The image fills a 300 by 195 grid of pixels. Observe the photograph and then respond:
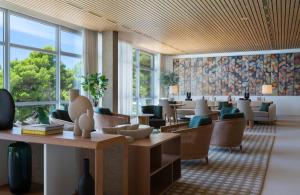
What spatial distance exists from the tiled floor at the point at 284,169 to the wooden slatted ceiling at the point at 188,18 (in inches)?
126

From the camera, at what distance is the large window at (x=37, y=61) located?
6941 mm

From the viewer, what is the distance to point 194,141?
491 centimetres

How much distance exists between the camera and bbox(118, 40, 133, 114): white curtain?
35.6 ft

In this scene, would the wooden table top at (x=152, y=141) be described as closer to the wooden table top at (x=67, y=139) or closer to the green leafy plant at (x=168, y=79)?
the wooden table top at (x=67, y=139)

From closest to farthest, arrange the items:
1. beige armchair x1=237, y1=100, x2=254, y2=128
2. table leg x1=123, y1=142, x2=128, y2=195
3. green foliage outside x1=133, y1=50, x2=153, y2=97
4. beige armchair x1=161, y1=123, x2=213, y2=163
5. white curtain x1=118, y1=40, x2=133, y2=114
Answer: table leg x1=123, y1=142, x2=128, y2=195 → beige armchair x1=161, y1=123, x2=213, y2=163 → beige armchair x1=237, y1=100, x2=254, y2=128 → white curtain x1=118, y1=40, x2=133, y2=114 → green foliage outside x1=133, y1=50, x2=153, y2=97

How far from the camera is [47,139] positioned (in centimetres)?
235

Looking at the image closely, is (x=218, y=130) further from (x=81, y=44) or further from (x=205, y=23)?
(x=81, y=44)

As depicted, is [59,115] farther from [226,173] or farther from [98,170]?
[98,170]

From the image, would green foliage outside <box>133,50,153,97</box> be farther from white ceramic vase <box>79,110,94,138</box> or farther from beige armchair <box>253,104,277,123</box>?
white ceramic vase <box>79,110,94,138</box>

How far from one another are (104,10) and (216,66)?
8.37 meters

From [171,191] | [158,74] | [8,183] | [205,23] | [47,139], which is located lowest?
[171,191]

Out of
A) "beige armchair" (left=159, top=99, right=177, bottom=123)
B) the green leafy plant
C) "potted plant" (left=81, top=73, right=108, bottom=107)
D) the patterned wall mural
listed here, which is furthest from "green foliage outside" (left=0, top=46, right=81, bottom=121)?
the patterned wall mural

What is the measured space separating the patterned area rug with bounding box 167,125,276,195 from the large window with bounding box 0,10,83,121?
12.3 ft

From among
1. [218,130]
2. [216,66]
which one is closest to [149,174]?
[218,130]
